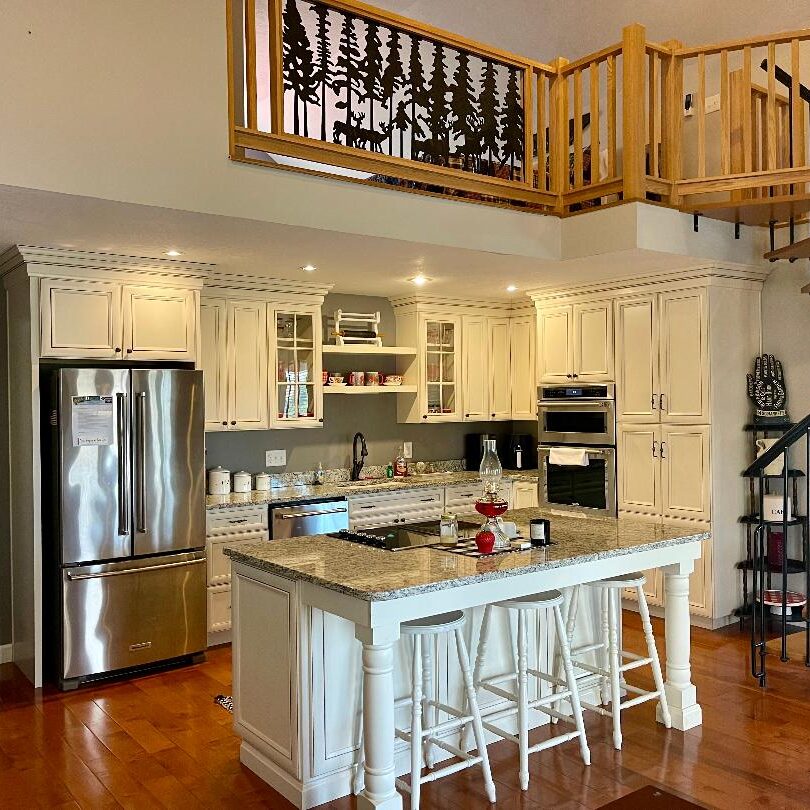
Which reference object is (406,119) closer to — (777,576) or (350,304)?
(350,304)

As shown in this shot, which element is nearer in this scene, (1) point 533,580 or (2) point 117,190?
(1) point 533,580

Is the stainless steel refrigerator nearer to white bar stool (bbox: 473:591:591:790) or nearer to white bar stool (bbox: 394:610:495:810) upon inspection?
white bar stool (bbox: 394:610:495:810)

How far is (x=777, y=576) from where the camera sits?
577 cm

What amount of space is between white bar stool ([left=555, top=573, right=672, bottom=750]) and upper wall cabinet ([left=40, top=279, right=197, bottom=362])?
9.49 feet

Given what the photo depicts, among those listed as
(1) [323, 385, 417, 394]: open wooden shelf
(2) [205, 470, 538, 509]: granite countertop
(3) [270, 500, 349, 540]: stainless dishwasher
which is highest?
(1) [323, 385, 417, 394]: open wooden shelf

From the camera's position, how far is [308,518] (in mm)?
5492

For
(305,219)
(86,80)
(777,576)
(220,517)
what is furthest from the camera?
(777,576)

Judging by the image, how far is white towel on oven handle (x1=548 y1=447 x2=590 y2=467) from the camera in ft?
20.4

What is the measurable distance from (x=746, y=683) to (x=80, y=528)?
385 cm

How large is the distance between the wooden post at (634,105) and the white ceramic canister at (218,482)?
3.28 meters

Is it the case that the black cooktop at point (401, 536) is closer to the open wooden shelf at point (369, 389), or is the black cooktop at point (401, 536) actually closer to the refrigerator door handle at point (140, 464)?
the refrigerator door handle at point (140, 464)

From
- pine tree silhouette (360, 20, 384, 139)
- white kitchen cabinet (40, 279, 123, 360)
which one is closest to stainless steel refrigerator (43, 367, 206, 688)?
white kitchen cabinet (40, 279, 123, 360)

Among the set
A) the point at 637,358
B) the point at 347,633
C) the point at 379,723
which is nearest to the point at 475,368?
the point at 637,358

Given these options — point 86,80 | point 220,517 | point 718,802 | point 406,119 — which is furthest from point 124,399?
point 718,802
